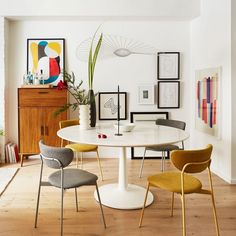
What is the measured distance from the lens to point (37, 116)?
464cm

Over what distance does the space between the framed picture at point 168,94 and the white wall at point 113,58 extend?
0.37 feet

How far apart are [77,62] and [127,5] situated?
1195 mm

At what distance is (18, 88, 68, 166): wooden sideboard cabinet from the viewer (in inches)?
181

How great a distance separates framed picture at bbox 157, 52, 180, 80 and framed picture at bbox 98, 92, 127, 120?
70 centimetres

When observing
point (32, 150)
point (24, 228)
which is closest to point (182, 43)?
point (32, 150)

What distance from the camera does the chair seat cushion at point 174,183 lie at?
91.3 inches

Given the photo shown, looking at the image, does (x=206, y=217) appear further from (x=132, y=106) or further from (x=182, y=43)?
(x=182, y=43)

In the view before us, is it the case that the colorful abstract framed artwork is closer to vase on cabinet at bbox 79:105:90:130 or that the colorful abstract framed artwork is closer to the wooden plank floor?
the wooden plank floor

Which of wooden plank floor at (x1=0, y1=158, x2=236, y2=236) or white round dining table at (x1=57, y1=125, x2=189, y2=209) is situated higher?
white round dining table at (x1=57, y1=125, x2=189, y2=209)

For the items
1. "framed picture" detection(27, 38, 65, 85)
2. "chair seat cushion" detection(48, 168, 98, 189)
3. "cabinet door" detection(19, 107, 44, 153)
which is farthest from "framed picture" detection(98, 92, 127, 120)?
"chair seat cushion" detection(48, 168, 98, 189)

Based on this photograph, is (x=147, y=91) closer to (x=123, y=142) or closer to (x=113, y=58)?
(x=113, y=58)

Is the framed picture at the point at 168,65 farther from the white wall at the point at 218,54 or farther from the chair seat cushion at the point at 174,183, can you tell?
the chair seat cushion at the point at 174,183

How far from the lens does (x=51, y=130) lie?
15.3 feet

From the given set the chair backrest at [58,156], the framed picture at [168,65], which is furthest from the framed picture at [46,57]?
the chair backrest at [58,156]
